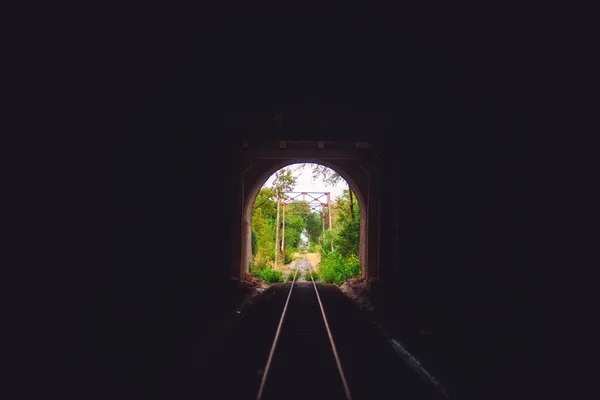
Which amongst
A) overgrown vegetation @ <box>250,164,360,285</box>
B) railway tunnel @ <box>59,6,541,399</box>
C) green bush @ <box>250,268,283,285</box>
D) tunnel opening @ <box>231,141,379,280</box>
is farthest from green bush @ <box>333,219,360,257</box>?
railway tunnel @ <box>59,6,541,399</box>

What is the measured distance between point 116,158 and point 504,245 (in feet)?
17.1

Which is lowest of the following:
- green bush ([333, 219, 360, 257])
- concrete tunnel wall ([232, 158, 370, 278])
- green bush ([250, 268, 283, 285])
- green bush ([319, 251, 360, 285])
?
green bush ([250, 268, 283, 285])

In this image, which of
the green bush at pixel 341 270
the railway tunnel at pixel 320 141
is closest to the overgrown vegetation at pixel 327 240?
the green bush at pixel 341 270

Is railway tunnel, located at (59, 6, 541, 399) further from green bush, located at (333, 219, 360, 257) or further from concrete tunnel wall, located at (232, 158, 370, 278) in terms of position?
green bush, located at (333, 219, 360, 257)

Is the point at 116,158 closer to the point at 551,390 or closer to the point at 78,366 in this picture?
the point at 78,366

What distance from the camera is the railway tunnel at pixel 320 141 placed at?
4879mm

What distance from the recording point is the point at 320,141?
10039mm

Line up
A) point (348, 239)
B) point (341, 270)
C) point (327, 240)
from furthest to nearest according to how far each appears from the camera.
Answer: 1. point (327, 240)
2. point (348, 239)
3. point (341, 270)

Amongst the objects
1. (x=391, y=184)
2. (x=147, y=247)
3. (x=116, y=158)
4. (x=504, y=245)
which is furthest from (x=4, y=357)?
(x=391, y=184)

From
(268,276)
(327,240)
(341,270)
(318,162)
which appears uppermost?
(318,162)

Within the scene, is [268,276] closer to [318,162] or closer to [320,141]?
[318,162]

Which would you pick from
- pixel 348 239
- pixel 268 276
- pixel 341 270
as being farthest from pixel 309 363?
pixel 348 239

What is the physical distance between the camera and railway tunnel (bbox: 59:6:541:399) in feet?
16.0

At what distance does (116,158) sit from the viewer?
5.11m
